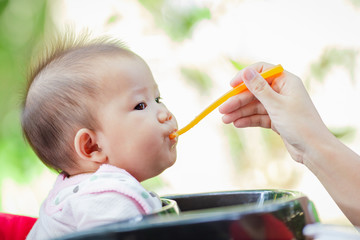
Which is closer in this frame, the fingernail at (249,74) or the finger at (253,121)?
the fingernail at (249,74)

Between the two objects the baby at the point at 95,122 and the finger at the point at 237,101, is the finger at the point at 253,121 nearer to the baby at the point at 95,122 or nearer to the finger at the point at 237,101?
the finger at the point at 237,101

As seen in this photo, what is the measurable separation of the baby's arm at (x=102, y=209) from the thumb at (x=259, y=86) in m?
0.30

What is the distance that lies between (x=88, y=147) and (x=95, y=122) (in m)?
0.04

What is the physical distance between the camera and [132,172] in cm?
77

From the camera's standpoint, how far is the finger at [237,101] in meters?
0.95

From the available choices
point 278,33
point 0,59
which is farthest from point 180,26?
point 0,59

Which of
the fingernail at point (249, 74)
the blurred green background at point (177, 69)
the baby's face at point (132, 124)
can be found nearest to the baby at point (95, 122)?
the baby's face at point (132, 124)

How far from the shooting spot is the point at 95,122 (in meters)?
0.75

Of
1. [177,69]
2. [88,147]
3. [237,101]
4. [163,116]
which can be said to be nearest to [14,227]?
[88,147]

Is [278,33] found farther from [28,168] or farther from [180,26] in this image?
[28,168]

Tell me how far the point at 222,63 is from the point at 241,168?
0.36 metres

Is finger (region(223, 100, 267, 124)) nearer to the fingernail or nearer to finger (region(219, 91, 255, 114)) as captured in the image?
finger (region(219, 91, 255, 114))

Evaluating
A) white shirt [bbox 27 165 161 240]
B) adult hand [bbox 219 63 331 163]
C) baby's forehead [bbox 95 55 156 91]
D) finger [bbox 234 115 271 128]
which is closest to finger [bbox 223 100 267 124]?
finger [bbox 234 115 271 128]

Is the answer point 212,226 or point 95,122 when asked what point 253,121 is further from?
point 212,226
